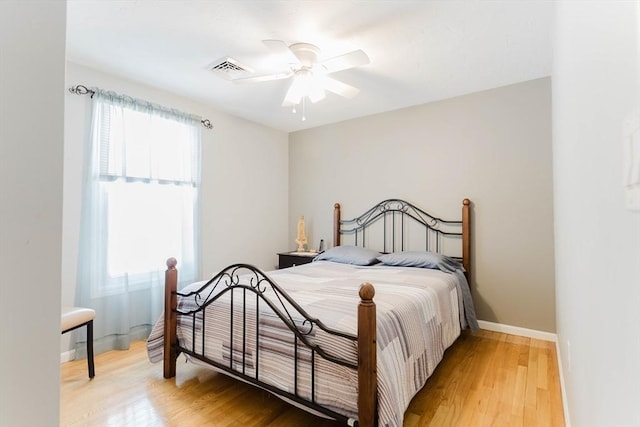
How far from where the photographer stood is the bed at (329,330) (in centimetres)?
153

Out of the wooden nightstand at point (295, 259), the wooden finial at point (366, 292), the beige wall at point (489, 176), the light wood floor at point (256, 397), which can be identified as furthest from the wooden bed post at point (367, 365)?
the wooden nightstand at point (295, 259)

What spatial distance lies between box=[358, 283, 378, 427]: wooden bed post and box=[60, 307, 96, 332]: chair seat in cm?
201

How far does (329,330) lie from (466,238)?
7.48 feet

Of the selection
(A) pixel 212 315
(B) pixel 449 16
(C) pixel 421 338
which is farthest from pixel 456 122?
(A) pixel 212 315

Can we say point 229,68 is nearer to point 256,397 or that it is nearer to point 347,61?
point 347,61

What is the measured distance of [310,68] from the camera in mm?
2564

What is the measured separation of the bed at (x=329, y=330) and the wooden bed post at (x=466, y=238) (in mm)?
207

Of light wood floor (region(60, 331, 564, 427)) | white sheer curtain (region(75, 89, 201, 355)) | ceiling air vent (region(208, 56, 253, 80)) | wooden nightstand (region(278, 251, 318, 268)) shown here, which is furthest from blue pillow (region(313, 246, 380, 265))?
ceiling air vent (region(208, 56, 253, 80))

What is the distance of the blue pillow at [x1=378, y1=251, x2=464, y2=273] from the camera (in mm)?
3100

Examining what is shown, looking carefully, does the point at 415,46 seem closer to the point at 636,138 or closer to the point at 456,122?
the point at 456,122

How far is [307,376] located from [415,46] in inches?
94.3

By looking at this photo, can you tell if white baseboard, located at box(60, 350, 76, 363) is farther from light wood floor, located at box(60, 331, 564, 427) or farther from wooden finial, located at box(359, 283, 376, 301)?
wooden finial, located at box(359, 283, 376, 301)

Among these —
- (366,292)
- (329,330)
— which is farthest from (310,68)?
(329,330)

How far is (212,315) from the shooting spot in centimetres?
214
